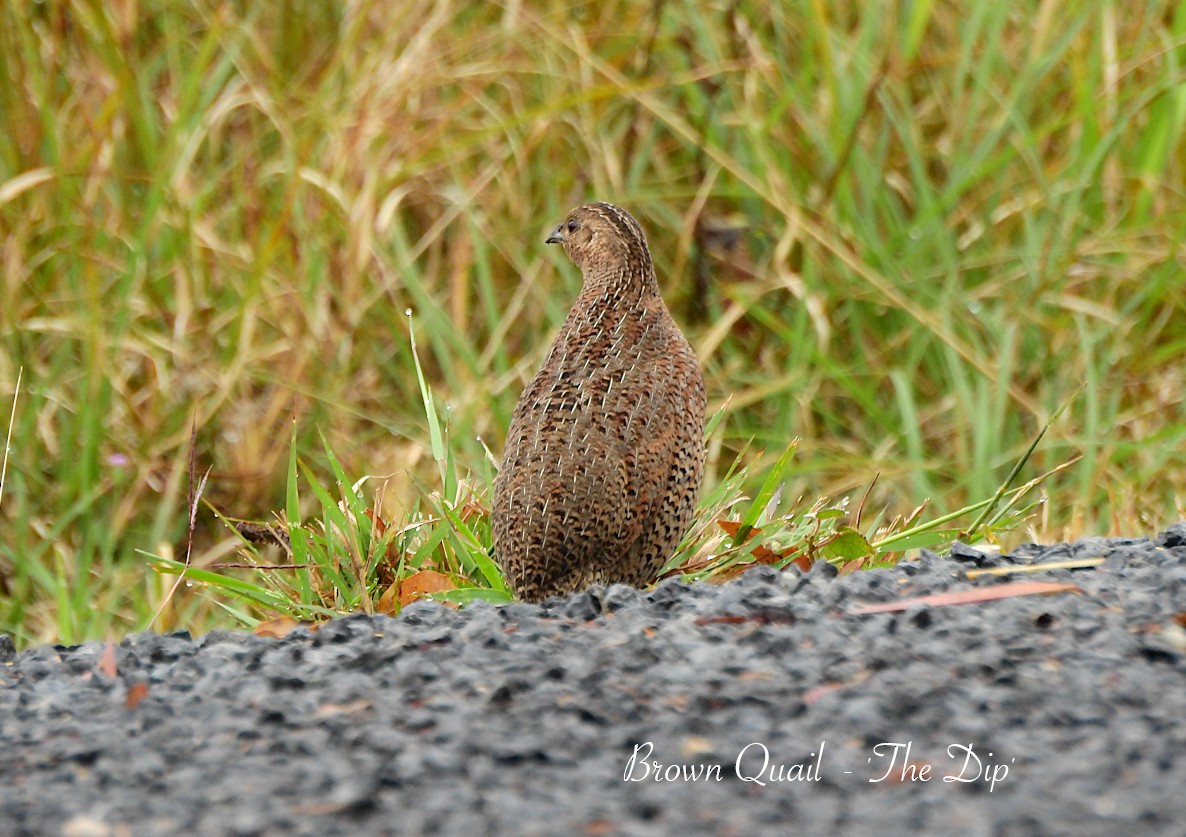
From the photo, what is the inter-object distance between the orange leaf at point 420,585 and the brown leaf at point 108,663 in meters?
0.80

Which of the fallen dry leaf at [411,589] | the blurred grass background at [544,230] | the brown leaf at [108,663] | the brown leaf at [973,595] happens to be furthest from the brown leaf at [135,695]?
the blurred grass background at [544,230]

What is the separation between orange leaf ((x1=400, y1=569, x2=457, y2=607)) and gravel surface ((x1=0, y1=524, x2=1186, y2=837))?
0.47 m

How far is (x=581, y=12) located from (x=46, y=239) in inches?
103

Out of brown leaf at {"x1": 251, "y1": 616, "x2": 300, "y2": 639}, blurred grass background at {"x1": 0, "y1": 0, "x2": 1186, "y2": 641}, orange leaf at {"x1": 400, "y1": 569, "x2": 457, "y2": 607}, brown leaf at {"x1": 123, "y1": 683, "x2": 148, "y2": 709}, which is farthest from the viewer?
blurred grass background at {"x1": 0, "y1": 0, "x2": 1186, "y2": 641}

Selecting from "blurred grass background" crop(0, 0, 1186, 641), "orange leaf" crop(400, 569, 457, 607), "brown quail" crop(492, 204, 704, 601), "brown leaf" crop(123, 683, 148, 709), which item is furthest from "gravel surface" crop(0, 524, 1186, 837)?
"blurred grass background" crop(0, 0, 1186, 641)

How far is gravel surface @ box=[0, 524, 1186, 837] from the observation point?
Result: 6.72 ft

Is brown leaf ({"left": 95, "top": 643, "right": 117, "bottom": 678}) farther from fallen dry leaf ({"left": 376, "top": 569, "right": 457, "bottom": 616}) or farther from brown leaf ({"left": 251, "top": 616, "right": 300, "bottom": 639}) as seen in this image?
fallen dry leaf ({"left": 376, "top": 569, "right": 457, "bottom": 616})

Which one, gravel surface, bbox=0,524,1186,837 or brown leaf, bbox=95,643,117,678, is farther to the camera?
brown leaf, bbox=95,643,117,678

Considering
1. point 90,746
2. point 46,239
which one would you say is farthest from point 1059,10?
point 90,746

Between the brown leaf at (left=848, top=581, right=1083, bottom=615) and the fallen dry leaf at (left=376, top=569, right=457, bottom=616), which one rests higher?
the brown leaf at (left=848, top=581, right=1083, bottom=615)

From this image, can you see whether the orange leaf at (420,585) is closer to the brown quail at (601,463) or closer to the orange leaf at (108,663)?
the brown quail at (601,463)

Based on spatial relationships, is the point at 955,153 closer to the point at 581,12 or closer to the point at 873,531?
the point at 581,12

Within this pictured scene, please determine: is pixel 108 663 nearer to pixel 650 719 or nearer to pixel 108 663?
pixel 108 663

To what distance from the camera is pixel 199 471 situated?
6172 mm
